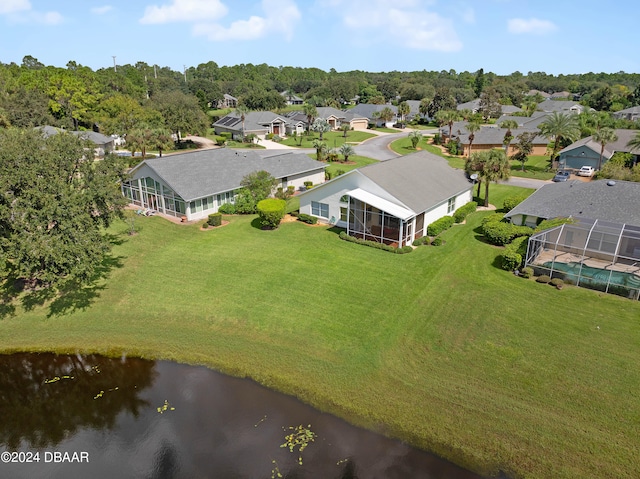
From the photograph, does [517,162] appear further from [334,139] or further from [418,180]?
[334,139]

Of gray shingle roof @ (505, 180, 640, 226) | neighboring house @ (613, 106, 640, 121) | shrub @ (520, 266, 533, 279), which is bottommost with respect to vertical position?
shrub @ (520, 266, 533, 279)

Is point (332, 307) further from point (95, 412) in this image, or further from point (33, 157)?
point (33, 157)

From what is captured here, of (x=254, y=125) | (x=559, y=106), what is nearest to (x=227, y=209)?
(x=254, y=125)

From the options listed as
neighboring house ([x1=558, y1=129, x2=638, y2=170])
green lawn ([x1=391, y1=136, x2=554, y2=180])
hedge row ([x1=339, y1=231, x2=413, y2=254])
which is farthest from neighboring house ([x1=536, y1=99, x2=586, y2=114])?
hedge row ([x1=339, y1=231, x2=413, y2=254])

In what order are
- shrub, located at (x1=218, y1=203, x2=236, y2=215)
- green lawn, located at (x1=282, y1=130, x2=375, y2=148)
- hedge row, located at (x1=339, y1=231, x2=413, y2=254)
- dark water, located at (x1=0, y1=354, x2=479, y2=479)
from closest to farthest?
dark water, located at (x1=0, y1=354, x2=479, y2=479)
hedge row, located at (x1=339, y1=231, x2=413, y2=254)
shrub, located at (x1=218, y1=203, x2=236, y2=215)
green lawn, located at (x1=282, y1=130, x2=375, y2=148)

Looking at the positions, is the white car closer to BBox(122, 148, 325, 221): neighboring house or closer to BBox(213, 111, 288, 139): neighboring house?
BBox(122, 148, 325, 221): neighboring house

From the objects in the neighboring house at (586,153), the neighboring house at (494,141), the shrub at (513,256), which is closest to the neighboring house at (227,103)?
the neighboring house at (494,141)
